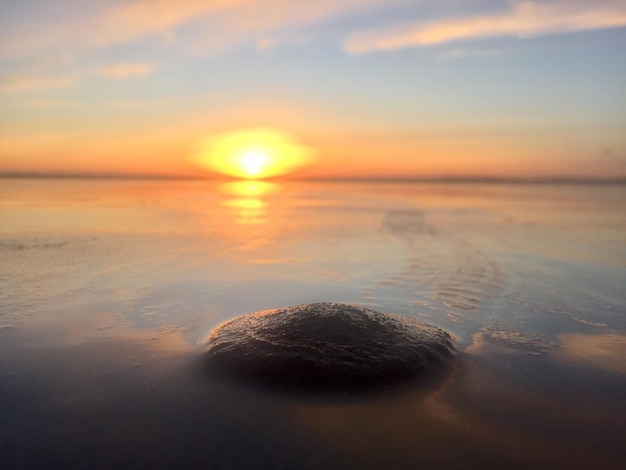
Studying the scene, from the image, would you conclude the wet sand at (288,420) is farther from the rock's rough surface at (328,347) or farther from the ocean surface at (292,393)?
the rock's rough surface at (328,347)

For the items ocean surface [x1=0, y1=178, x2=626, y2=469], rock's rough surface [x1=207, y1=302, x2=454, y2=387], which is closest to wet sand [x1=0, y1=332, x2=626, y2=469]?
ocean surface [x1=0, y1=178, x2=626, y2=469]

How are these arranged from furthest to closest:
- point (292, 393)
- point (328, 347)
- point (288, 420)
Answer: point (328, 347) < point (292, 393) < point (288, 420)

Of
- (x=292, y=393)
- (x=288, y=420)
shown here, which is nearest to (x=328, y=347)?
(x=292, y=393)

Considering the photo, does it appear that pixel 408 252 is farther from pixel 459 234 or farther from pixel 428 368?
pixel 428 368

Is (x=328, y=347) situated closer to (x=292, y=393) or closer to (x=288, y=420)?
(x=292, y=393)

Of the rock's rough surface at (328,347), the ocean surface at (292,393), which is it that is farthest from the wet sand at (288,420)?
the rock's rough surface at (328,347)
